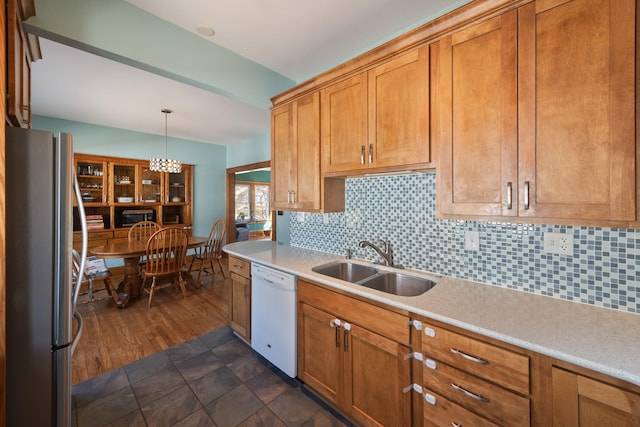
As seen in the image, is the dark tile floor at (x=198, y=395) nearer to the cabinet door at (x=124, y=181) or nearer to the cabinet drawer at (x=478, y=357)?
the cabinet drawer at (x=478, y=357)

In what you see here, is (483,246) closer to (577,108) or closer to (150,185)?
(577,108)

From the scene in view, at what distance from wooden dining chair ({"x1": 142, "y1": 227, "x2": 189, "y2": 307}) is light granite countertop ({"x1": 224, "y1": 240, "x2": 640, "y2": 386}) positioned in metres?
2.59

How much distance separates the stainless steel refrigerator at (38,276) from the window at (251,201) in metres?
7.04

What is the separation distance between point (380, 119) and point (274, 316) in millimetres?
1598

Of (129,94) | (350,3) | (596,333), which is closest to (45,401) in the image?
(596,333)

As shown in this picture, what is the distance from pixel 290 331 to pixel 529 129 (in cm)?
181

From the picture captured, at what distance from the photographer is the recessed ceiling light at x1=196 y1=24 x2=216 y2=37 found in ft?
6.19

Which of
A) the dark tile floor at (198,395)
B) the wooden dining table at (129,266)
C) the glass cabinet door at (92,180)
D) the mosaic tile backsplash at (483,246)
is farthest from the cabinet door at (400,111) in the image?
the glass cabinet door at (92,180)

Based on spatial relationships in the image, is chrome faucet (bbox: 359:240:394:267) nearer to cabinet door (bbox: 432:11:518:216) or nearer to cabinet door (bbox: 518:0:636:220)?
cabinet door (bbox: 432:11:518:216)

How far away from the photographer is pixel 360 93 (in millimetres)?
1760

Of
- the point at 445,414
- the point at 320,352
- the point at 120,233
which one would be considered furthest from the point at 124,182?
the point at 445,414

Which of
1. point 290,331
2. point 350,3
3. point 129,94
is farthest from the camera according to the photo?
point 129,94

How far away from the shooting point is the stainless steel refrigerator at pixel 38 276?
3.44 feet

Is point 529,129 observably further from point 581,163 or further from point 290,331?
point 290,331
